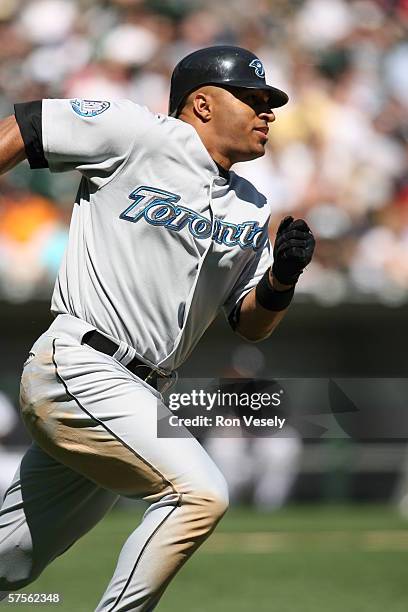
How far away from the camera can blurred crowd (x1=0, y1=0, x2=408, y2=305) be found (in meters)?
12.3

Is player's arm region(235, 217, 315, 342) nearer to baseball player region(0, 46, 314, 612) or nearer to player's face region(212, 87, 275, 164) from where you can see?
baseball player region(0, 46, 314, 612)

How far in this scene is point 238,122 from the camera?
3943 millimetres

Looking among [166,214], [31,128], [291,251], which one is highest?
[31,128]

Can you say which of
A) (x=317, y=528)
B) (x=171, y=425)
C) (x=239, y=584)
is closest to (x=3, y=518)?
(x=171, y=425)

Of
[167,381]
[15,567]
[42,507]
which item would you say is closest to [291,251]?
[167,381]

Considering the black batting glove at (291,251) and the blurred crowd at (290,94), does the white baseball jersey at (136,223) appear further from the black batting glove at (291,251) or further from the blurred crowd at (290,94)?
the blurred crowd at (290,94)

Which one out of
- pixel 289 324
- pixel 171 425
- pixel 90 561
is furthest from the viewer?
pixel 289 324

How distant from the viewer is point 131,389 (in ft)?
11.5

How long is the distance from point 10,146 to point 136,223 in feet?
1.63

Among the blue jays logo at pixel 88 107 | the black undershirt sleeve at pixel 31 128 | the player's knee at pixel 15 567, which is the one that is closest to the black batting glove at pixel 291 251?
the blue jays logo at pixel 88 107

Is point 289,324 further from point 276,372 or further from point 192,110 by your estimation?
point 192,110

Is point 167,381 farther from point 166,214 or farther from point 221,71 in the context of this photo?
point 221,71

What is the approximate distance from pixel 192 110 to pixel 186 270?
0.63m

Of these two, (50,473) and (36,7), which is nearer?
(50,473)
